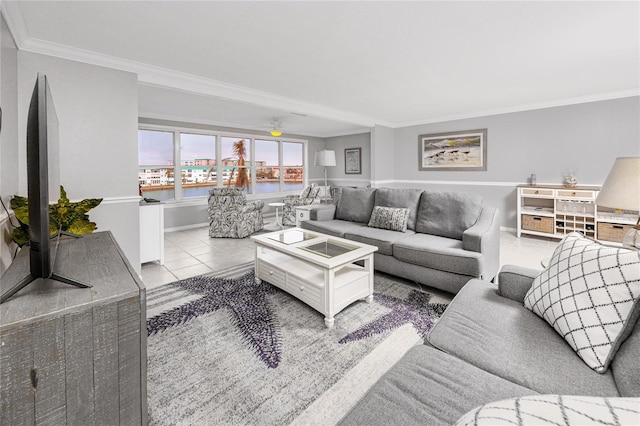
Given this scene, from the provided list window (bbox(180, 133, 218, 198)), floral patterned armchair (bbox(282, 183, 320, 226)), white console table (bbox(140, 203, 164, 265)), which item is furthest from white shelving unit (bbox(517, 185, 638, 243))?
window (bbox(180, 133, 218, 198))

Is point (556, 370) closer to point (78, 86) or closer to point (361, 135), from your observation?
point (78, 86)

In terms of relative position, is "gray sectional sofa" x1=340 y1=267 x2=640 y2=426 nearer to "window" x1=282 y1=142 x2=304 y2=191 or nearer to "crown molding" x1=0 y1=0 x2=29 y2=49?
"crown molding" x1=0 y1=0 x2=29 y2=49

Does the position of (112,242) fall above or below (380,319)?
above

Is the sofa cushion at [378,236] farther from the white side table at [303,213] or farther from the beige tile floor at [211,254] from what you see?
the beige tile floor at [211,254]

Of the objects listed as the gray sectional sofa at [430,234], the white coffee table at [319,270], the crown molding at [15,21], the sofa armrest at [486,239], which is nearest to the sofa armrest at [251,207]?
the gray sectional sofa at [430,234]

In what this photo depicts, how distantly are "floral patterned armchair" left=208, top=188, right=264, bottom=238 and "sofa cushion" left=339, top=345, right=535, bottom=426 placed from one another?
4.53 meters

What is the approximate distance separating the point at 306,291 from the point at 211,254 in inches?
92.3

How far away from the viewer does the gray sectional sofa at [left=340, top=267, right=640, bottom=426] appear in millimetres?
941

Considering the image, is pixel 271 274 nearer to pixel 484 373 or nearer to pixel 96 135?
pixel 484 373

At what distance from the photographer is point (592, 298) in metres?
1.23

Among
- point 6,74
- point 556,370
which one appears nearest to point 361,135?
point 6,74

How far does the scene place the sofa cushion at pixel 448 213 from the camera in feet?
10.4

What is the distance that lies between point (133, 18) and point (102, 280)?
7.09 feet

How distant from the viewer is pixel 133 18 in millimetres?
2242
